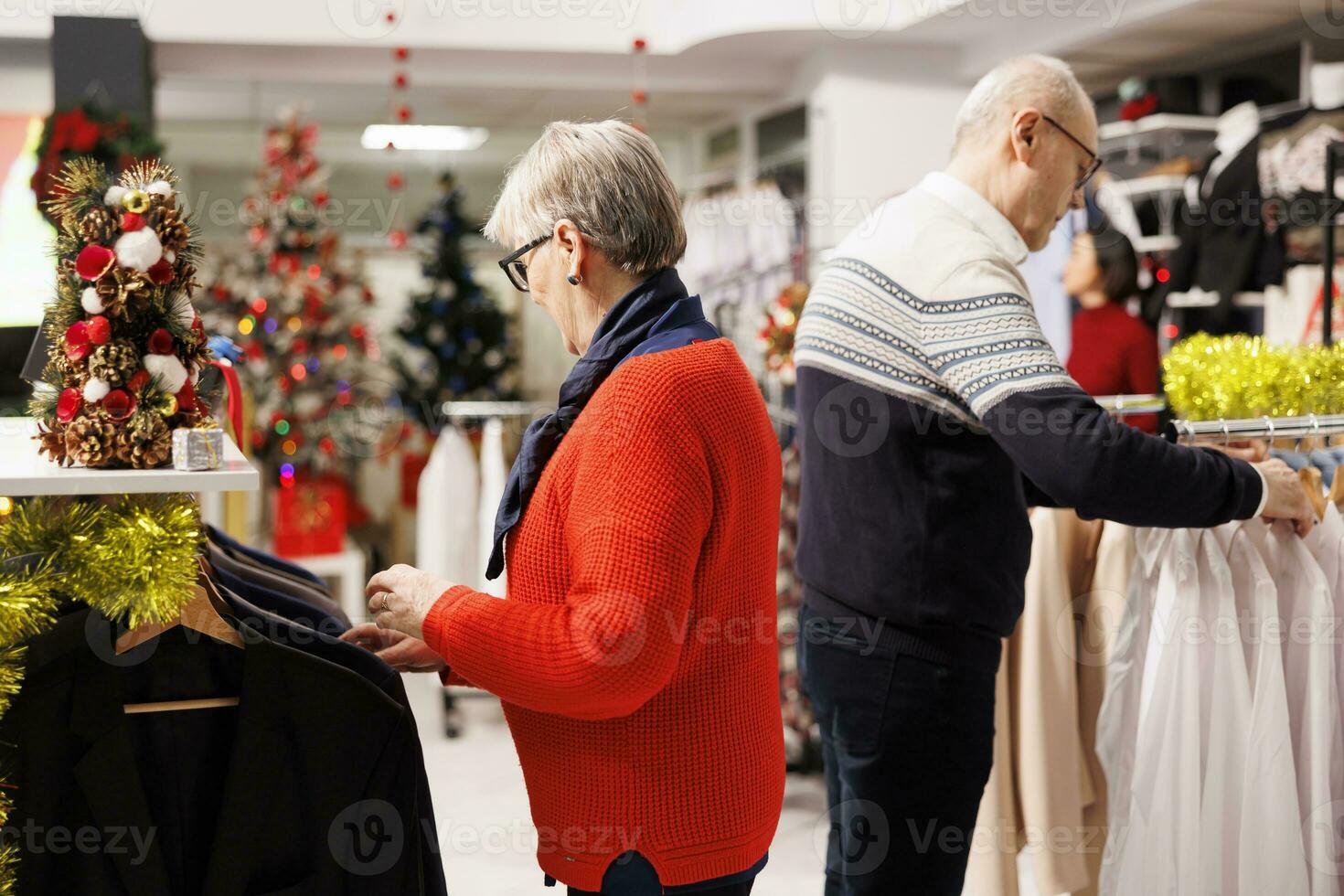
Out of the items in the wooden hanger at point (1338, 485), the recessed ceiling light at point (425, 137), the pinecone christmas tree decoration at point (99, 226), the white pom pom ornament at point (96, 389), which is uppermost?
the recessed ceiling light at point (425, 137)

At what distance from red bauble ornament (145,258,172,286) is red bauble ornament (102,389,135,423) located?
0.13 m

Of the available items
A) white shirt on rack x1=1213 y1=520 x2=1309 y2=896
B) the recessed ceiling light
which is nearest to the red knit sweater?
white shirt on rack x1=1213 y1=520 x2=1309 y2=896

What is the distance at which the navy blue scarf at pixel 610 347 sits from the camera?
132 cm

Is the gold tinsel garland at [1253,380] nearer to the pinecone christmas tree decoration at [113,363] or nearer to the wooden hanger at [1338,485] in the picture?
the wooden hanger at [1338,485]

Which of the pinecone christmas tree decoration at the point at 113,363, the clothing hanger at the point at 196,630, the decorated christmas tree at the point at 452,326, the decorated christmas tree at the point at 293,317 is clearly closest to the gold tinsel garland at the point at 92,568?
the clothing hanger at the point at 196,630

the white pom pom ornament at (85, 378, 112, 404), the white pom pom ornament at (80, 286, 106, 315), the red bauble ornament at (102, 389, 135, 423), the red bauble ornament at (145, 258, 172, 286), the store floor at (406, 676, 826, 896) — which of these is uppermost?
the red bauble ornament at (145, 258, 172, 286)

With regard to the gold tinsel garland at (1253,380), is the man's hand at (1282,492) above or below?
below

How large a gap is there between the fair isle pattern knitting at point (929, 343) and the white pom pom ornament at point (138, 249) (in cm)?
97

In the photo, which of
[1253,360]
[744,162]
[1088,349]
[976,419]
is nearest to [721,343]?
[976,419]

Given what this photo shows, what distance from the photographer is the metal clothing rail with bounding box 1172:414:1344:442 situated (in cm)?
187

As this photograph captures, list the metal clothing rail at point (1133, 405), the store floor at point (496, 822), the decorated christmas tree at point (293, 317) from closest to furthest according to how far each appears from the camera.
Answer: the metal clothing rail at point (1133, 405) < the store floor at point (496, 822) < the decorated christmas tree at point (293, 317)

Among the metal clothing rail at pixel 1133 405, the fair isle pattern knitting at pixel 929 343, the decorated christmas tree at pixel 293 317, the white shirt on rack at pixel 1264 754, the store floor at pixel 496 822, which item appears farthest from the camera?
the decorated christmas tree at pixel 293 317

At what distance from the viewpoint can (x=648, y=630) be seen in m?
1.21

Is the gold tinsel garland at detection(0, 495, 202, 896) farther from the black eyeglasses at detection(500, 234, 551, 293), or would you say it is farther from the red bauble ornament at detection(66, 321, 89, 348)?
the black eyeglasses at detection(500, 234, 551, 293)
